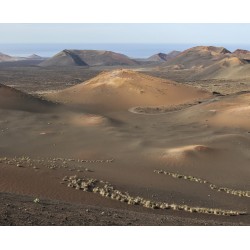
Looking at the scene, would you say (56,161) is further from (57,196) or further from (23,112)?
(23,112)

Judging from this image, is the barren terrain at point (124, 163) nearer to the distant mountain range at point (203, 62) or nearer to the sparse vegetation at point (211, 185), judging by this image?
the sparse vegetation at point (211, 185)

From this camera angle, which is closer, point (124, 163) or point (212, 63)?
point (124, 163)

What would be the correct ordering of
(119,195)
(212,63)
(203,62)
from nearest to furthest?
(119,195), (212,63), (203,62)

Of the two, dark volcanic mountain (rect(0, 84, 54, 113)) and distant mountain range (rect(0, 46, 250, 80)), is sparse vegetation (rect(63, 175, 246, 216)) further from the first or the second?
distant mountain range (rect(0, 46, 250, 80))

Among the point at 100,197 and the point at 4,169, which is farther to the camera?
the point at 4,169

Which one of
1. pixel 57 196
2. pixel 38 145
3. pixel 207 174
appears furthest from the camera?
pixel 38 145

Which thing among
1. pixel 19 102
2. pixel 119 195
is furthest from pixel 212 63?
pixel 119 195

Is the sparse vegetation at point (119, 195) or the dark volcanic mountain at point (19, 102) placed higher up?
the dark volcanic mountain at point (19, 102)

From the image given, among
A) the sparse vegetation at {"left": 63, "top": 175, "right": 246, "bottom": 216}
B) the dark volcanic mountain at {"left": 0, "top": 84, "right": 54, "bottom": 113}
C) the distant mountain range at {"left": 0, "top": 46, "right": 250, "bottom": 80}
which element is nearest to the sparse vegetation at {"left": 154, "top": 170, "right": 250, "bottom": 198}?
the sparse vegetation at {"left": 63, "top": 175, "right": 246, "bottom": 216}

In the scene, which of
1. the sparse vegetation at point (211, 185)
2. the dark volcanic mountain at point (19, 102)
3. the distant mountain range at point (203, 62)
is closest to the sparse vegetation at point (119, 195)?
the sparse vegetation at point (211, 185)

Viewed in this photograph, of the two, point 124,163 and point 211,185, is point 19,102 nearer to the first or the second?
point 124,163

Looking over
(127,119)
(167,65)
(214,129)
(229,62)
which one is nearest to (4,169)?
(214,129)
